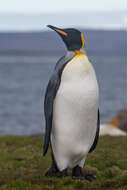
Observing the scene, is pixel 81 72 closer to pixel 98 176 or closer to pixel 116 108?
pixel 98 176

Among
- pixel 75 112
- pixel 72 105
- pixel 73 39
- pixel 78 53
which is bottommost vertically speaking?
pixel 75 112

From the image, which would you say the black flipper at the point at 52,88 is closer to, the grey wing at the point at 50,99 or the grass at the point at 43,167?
the grey wing at the point at 50,99

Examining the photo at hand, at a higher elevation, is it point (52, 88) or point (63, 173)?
point (52, 88)

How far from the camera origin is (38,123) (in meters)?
43.3

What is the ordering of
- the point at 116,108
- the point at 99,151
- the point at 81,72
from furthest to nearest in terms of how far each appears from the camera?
the point at 116,108, the point at 99,151, the point at 81,72

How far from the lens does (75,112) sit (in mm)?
8398

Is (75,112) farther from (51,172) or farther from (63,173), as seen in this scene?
(51,172)

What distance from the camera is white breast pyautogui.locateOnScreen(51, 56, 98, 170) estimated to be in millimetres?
8266

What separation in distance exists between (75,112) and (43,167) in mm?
2526

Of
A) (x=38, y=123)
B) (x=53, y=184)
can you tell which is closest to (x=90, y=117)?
(x=53, y=184)

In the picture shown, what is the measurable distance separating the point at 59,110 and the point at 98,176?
1756 millimetres

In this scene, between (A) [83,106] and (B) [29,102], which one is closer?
(A) [83,106]

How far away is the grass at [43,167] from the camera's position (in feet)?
27.3

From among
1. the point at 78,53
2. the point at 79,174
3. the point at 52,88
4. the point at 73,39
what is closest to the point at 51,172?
the point at 79,174
